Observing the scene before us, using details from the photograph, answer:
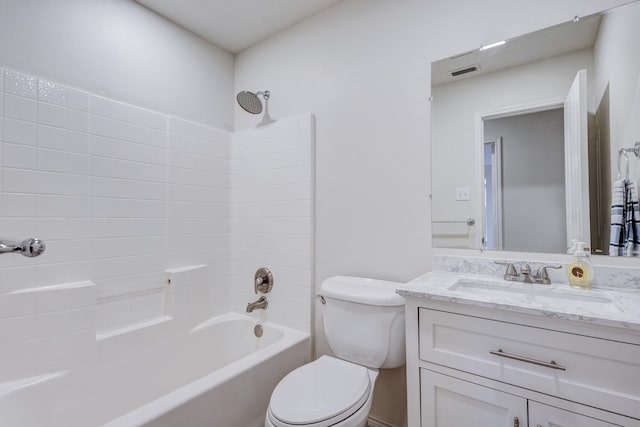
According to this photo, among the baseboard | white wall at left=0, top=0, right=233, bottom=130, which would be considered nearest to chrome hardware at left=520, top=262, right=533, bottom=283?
the baseboard

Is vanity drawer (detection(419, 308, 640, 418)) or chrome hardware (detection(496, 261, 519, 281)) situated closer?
vanity drawer (detection(419, 308, 640, 418))

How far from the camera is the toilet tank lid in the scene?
4.52ft

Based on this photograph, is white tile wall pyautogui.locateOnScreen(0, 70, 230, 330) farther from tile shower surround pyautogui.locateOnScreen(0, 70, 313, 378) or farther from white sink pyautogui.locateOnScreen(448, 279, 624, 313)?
white sink pyautogui.locateOnScreen(448, 279, 624, 313)

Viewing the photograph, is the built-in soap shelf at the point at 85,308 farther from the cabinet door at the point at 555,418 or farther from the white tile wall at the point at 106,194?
the cabinet door at the point at 555,418

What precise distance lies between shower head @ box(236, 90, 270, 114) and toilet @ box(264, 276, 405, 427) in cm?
128

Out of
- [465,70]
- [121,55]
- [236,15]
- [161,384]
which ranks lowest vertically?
[161,384]

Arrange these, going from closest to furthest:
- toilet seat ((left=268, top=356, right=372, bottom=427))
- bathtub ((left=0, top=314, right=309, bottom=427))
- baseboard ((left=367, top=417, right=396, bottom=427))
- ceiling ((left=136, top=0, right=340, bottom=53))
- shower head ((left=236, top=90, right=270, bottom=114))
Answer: toilet seat ((left=268, top=356, right=372, bottom=427)) → bathtub ((left=0, top=314, right=309, bottom=427)) → baseboard ((left=367, top=417, right=396, bottom=427)) → ceiling ((left=136, top=0, right=340, bottom=53)) → shower head ((left=236, top=90, right=270, bottom=114))

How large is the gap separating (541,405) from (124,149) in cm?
220

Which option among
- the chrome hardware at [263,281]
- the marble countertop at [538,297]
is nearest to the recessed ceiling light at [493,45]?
the marble countertop at [538,297]

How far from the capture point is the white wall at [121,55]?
1491 mm

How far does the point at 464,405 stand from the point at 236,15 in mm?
2389

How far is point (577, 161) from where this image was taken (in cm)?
124

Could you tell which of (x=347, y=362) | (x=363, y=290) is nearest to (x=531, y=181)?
(x=363, y=290)

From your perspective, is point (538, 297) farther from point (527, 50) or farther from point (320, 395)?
point (527, 50)
